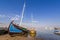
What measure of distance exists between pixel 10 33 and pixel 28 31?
4.42m

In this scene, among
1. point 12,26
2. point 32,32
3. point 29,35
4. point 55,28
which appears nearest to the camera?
point 12,26

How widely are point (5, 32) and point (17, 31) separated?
3674mm

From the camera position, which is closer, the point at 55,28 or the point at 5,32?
the point at 5,32

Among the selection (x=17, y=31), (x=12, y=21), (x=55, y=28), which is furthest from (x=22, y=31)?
(x=55, y=28)

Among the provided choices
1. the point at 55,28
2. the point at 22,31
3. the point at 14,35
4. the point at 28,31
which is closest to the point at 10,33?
the point at 14,35

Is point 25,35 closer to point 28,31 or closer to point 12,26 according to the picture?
point 28,31

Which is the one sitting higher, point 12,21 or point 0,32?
point 12,21

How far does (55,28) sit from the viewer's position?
58406mm

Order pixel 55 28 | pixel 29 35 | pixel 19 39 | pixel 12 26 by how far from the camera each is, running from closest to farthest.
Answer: pixel 19 39 → pixel 12 26 → pixel 29 35 → pixel 55 28

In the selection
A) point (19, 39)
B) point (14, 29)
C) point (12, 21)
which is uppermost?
point (12, 21)

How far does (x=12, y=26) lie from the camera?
24.5 m

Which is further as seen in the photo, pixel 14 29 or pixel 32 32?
pixel 32 32

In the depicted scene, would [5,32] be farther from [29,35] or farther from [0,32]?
[29,35]

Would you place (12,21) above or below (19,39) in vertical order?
above
